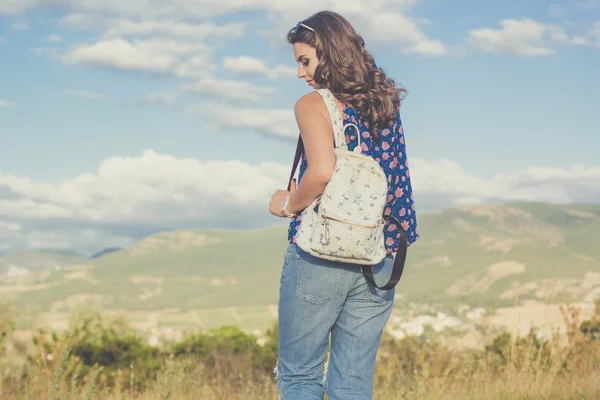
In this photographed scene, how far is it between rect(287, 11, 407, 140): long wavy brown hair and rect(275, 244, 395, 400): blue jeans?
0.58 m

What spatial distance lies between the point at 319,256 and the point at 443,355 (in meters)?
5.13

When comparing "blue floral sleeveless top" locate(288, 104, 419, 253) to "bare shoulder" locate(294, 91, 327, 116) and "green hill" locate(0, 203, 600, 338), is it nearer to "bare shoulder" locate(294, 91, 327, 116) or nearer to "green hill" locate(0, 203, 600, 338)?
"bare shoulder" locate(294, 91, 327, 116)

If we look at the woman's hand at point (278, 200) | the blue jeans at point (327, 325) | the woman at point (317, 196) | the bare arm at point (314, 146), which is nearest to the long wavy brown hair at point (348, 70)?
the woman at point (317, 196)

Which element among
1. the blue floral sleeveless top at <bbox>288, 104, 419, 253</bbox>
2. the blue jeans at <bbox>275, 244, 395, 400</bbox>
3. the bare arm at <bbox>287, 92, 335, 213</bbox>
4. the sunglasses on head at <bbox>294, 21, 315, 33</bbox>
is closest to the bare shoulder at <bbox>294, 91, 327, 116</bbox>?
the bare arm at <bbox>287, 92, 335, 213</bbox>

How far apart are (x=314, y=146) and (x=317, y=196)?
202 mm

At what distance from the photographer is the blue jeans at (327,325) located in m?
2.67

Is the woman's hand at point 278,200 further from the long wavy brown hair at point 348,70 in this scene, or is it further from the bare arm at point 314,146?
the long wavy brown hair at point 348,70

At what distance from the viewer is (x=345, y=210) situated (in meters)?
2.60

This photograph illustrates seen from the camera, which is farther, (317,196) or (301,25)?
(301,25)

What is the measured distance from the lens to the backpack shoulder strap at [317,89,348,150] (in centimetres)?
262

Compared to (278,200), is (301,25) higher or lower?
higher

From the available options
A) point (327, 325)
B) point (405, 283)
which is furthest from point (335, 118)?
point (405, 283)

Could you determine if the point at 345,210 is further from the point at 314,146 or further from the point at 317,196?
the point at 314,146

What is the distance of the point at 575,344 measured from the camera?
6867 millimetres
